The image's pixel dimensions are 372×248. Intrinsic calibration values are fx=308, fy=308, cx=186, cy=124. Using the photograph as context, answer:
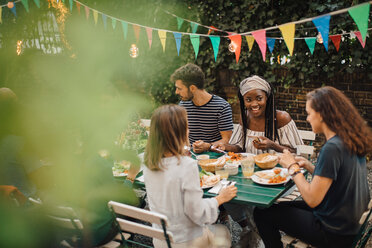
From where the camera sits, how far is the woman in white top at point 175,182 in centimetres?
167

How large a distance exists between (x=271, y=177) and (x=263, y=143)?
427 mm

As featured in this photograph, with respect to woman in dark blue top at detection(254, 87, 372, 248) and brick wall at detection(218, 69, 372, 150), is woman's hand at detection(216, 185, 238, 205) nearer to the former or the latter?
woman in dark blue top at detection(254, 87, 372, 248)

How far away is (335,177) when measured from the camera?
170cm

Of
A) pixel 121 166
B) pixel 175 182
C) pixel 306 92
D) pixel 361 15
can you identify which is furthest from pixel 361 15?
pixel 306 92

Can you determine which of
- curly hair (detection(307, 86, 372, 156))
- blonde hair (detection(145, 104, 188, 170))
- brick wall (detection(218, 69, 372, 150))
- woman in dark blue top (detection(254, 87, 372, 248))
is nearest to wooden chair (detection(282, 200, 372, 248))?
woman in dark blue top (detection(254, 87, 372, 248))

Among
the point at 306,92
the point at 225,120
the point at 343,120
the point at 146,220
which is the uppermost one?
the point at 306,92

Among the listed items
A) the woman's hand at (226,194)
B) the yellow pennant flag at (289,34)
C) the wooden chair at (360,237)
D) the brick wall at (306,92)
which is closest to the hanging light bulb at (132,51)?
the woman's hand at (226,194)

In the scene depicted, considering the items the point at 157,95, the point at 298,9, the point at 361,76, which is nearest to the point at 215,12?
the point at 298,9

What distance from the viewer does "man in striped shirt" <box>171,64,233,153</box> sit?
3.21 metres

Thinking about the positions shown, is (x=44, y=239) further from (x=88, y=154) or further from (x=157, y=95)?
(x=157, y=95)

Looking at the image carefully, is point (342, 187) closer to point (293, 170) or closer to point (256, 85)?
point (293, 170)

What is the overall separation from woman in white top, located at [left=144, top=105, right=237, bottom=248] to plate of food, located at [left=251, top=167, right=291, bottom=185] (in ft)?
1.61

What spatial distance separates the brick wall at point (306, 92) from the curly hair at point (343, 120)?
307 centimetres

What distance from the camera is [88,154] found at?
1.77 ft
